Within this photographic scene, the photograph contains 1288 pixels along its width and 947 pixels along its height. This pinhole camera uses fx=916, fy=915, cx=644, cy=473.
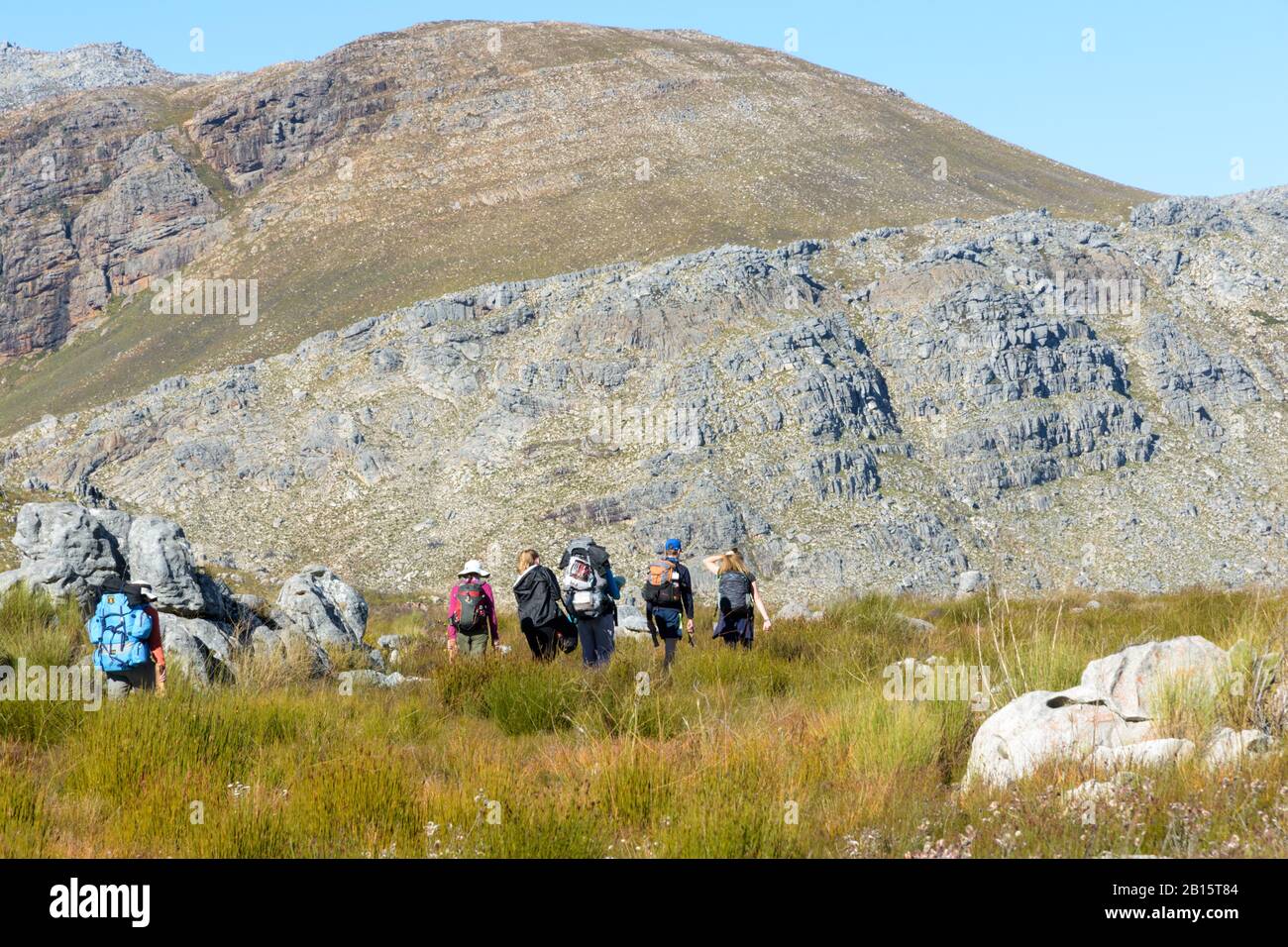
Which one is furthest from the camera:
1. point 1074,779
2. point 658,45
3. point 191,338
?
point 658,45

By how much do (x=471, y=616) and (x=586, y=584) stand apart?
1508mm

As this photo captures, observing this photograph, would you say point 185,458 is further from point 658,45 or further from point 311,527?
point 658,45

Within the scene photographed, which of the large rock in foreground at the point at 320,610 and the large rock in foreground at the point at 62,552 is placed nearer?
the large rock in foreground at the point at 62,552

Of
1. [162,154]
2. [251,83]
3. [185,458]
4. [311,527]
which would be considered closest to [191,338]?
[185,458]

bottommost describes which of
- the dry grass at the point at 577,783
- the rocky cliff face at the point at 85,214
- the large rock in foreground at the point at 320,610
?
the large rock in foreground at the point at 320,610

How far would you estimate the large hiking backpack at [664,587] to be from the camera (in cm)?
1107

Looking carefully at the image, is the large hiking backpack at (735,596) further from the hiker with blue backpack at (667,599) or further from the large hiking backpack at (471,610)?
the large hiking backpack at (471,610)

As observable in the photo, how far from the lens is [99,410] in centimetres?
9212

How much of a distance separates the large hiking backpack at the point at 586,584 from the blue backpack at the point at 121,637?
14.4 ft

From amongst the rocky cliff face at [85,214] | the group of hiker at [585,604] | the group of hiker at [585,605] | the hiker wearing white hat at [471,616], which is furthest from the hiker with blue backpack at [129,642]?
the rocky cliff face at [85,214]

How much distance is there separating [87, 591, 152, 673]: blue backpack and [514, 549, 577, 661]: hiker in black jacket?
3.84m

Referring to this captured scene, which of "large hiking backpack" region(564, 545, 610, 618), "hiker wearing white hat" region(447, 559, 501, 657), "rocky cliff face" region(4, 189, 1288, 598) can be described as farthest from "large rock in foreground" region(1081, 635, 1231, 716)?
"rocky cliff face" region(4, 189, 1288, 598)

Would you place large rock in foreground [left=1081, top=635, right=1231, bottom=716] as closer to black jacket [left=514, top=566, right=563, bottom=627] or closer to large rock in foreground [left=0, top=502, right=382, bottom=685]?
black jacket [left=514, top=566, right=563, bottom=627]
